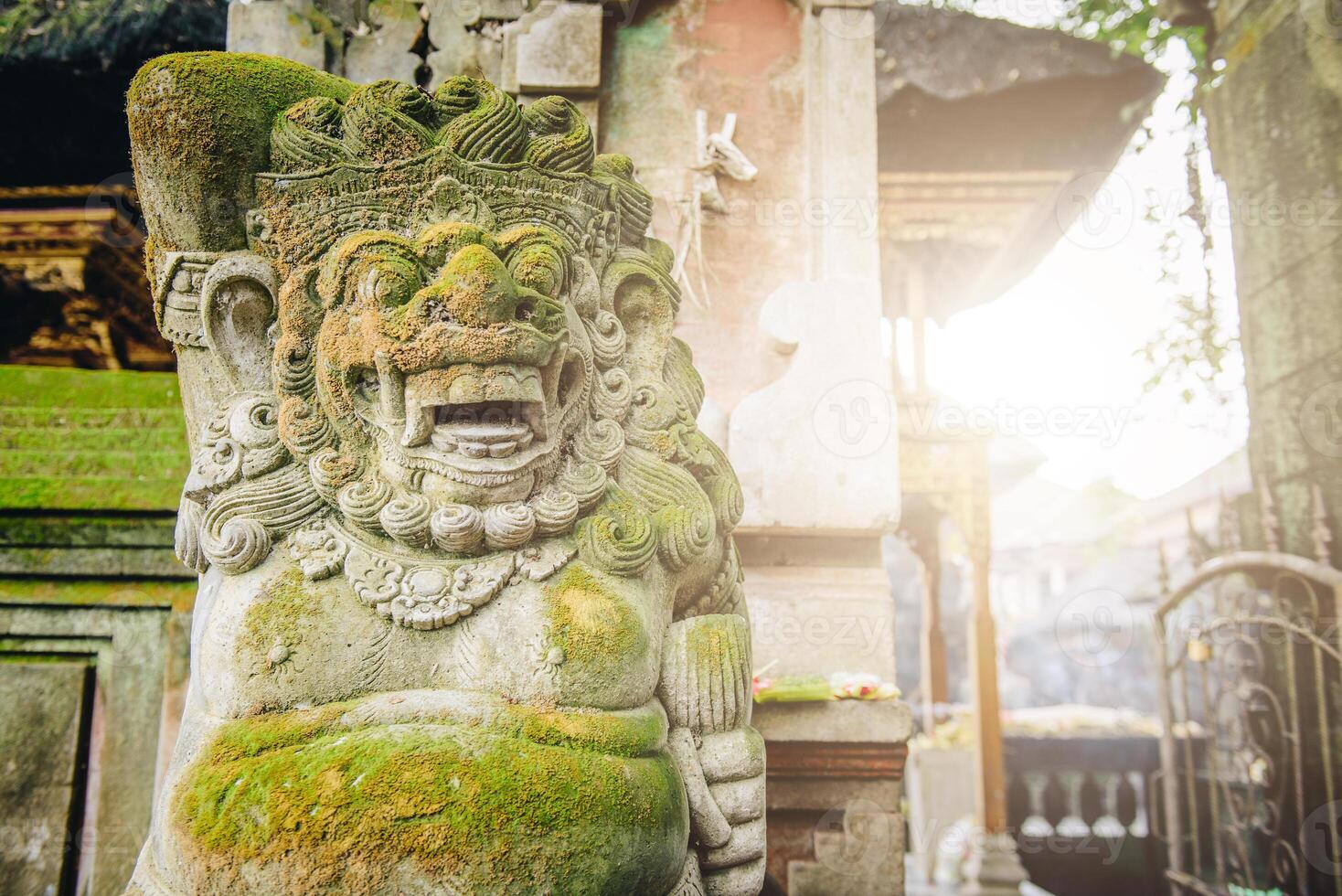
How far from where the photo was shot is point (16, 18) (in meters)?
4.34

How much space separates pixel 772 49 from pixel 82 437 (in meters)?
2.98

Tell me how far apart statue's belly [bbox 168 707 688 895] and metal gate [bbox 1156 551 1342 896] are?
3621mm

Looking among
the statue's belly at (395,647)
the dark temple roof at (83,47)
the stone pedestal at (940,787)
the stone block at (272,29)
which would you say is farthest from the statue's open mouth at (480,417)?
the stone pedestal at (940,787)

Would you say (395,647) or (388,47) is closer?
(395,647)

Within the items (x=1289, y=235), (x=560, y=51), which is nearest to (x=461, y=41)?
(x=560, y=51)

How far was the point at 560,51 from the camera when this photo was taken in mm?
3430

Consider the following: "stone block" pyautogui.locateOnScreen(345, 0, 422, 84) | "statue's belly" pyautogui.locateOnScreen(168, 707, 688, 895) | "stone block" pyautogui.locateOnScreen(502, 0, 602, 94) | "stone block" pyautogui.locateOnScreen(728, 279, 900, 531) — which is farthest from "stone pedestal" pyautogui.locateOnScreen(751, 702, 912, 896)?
"stone block" pyautogui.locateOnScreen(345, 0, 422, 84)

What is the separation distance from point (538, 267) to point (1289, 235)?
223 inches

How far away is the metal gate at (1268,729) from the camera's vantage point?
14.1 ft

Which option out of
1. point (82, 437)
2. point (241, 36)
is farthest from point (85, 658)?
point (241, 36)

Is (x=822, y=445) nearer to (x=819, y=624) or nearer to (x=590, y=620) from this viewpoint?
(x=819, y=624)

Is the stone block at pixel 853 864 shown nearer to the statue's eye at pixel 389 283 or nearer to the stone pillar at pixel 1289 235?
the statue's eye at pixel 389 283

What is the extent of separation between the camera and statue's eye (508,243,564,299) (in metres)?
1.86

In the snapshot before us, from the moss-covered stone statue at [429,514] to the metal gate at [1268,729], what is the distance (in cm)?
342
